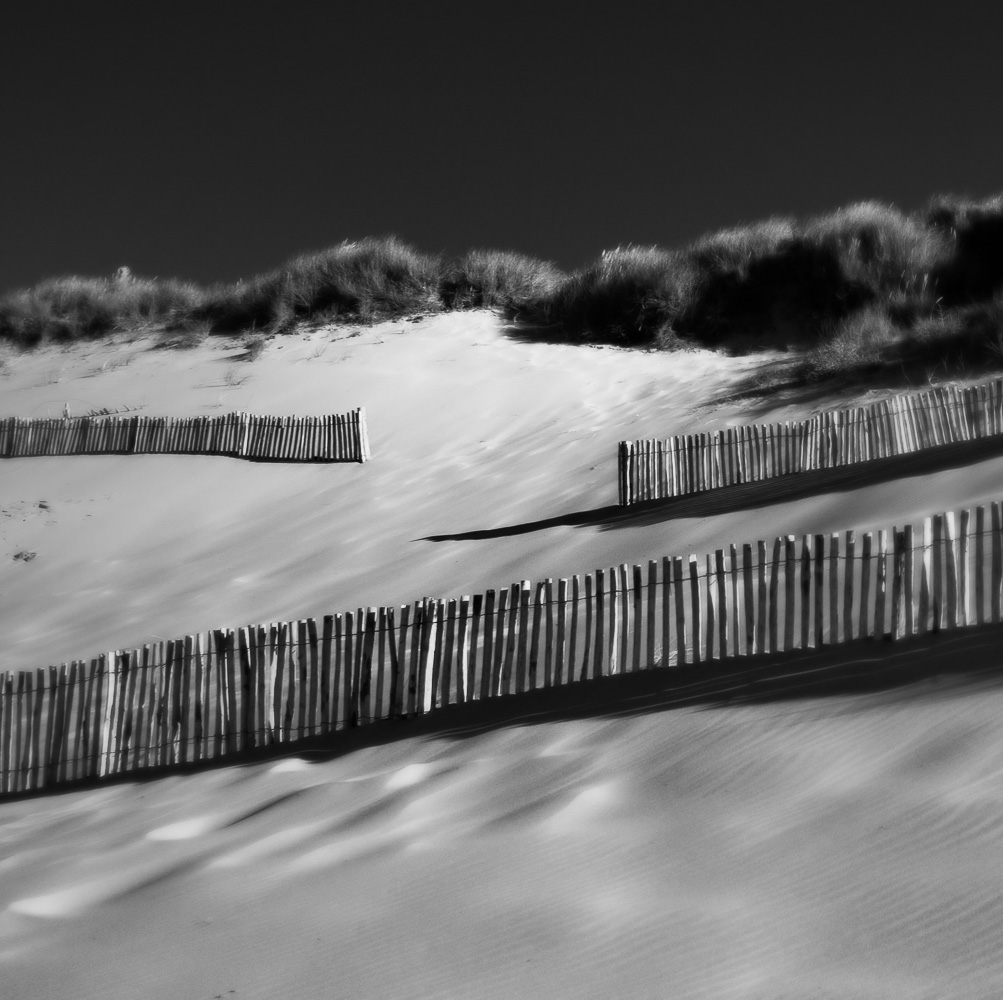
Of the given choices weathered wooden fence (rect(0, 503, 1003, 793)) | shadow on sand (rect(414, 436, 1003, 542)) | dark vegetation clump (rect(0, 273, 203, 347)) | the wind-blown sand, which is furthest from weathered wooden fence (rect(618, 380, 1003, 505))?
dark vegetation clump (rect(0, 273, 203, 347))

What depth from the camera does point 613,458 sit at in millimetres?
14164

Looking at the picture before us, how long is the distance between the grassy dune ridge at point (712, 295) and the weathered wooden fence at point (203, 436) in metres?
6.80

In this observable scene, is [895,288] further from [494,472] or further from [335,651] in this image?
[335,651]

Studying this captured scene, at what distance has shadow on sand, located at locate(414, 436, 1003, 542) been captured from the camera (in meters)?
9.30

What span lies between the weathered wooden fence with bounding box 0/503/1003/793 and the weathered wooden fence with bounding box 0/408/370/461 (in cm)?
916

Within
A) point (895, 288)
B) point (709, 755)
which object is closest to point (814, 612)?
point (709, 755)

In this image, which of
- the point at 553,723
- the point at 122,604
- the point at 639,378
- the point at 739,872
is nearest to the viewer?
the point at 739,872

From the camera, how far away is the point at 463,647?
6.32 meters

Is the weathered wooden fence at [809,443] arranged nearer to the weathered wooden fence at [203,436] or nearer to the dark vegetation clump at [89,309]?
the weathered wooden fence at [203,436]

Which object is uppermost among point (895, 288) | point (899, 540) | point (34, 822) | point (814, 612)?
point (895, 288)

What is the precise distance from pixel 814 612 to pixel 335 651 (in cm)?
282

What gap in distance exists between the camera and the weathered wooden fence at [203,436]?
16.3 meters

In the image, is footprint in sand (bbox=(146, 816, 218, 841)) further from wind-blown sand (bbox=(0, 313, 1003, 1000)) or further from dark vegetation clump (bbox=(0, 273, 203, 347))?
dark vegetation clump (bbox=(0, 273, 203, 347))

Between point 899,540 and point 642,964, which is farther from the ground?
point 899,540
